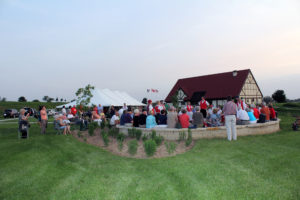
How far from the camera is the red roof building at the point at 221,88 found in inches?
1396

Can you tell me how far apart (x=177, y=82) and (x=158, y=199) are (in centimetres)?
4282

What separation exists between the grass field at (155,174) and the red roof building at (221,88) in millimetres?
29575

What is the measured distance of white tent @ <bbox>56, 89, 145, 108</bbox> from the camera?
2309cm

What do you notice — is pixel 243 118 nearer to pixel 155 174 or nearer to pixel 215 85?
pixel 155 174

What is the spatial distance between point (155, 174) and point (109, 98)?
20.2 meters

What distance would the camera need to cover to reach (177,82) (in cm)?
4612

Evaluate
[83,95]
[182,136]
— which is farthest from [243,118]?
[83,95]

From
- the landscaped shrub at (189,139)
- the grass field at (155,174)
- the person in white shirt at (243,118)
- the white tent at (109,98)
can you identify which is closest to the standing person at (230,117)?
the grass field at (155,174)

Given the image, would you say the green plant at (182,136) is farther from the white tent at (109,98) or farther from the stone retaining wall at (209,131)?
the white tent at (109,98)

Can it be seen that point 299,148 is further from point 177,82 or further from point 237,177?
point 177,82

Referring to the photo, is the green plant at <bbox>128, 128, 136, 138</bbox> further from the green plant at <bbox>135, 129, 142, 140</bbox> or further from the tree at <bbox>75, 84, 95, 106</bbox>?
the tree at <bbox>75, 84, 95, 106</bbox>

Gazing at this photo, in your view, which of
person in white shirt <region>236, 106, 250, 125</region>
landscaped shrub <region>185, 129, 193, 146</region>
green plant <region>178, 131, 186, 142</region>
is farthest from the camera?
person in white shirt <region>236, 106, 250, 125</region>

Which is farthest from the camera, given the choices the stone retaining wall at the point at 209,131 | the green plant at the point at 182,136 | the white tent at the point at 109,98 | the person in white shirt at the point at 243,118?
the white tent at the point at 109,98

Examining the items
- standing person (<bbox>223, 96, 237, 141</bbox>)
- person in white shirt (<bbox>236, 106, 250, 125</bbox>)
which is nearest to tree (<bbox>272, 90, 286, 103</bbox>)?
person in white shirt (<bbox>236, 106, 250, 125</bbox>)
